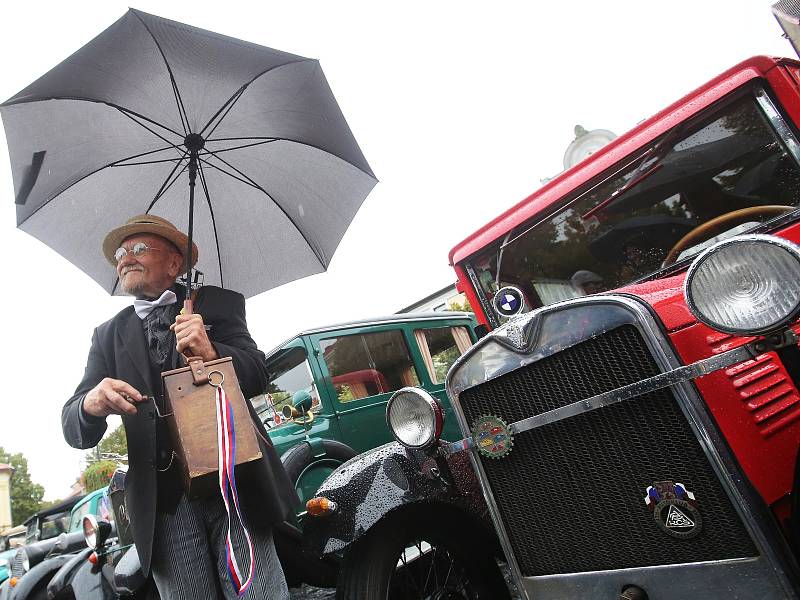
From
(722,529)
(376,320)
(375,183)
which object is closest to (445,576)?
(722,529)

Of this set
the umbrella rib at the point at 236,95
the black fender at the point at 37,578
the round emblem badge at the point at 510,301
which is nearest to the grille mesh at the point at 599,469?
the round emblem badge at the point at 510,301

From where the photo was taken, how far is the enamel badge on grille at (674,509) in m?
1.39

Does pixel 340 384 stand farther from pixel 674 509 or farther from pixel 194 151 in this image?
pixel 674 509

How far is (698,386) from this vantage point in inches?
55.5

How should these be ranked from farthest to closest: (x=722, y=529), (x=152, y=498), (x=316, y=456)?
(x=316, y=456) < (x=152, y=498) < (x=722, y=529)

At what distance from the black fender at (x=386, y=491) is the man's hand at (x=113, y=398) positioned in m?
0.97

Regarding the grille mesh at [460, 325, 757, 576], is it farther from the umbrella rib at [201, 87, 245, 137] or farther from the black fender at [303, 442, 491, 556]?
the umbrella rib at [201, 87, 245, 137]

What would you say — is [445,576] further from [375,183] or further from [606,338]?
[375,183]

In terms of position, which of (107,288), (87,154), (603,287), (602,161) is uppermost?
(87,154)

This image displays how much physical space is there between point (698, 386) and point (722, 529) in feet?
1.25

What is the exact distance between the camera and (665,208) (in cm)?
223

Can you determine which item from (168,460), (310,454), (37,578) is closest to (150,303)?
(168,460)

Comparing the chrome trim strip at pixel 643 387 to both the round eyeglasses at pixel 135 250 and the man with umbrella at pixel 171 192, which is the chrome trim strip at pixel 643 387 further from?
the round eyeglasses at pixel 135 250

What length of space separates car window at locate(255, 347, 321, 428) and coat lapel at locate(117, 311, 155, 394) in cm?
279
